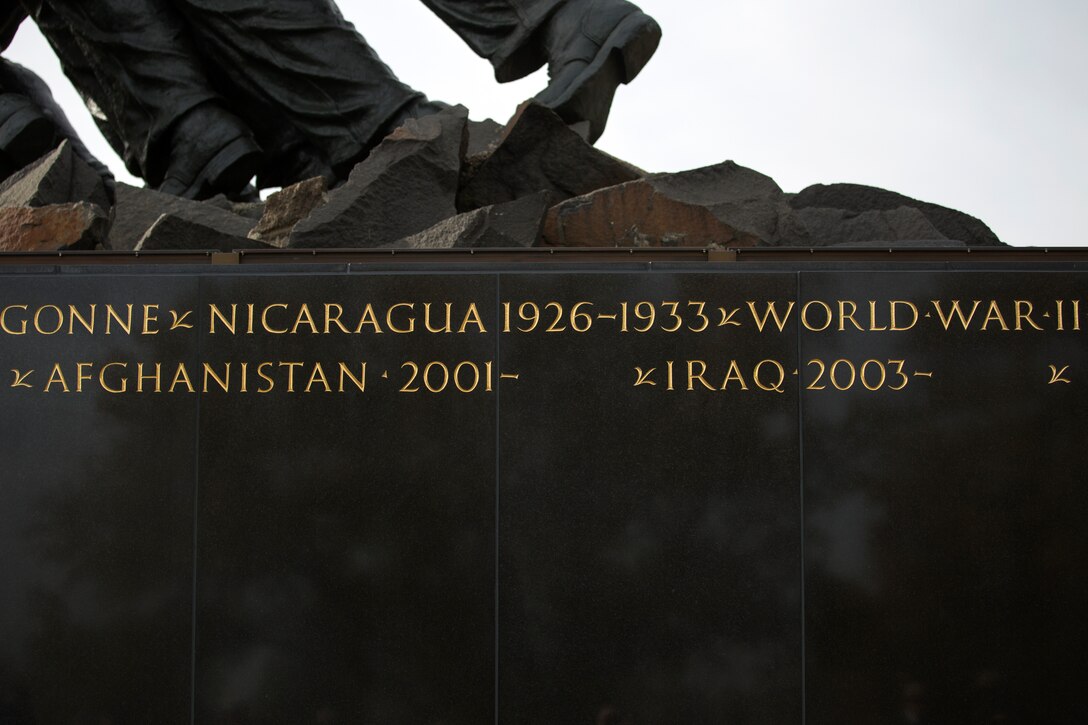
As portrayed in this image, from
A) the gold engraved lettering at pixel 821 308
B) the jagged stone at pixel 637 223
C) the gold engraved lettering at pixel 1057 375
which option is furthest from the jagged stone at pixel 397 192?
the gold engraved lettering at pixel 1057 375

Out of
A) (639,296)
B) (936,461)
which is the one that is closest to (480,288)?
(639,296)

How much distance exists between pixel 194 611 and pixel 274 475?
1.85 feet

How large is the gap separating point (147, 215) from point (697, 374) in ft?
8.96

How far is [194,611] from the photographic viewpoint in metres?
4.56

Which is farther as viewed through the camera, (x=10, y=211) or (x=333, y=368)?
(x=10, y=211)

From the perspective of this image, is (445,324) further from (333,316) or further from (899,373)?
(899,373)

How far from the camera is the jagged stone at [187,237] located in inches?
205

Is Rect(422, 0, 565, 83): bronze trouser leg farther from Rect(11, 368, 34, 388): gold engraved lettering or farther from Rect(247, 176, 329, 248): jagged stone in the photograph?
Rect(11, 368, 34, 388): gold engraved lettering

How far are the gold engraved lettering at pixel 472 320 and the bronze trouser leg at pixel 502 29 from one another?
2568mm

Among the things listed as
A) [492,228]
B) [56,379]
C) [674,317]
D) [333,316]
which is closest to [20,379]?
[56,379]

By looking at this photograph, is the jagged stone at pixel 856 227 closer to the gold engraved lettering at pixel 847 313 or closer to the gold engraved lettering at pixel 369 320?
the gold engraved lettering at pixel 847 313

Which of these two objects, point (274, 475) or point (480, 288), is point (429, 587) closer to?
point (274, 475)

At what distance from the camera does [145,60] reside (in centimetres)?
714

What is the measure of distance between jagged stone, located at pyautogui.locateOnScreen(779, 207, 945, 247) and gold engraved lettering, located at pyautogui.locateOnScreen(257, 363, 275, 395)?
2.18 meters
